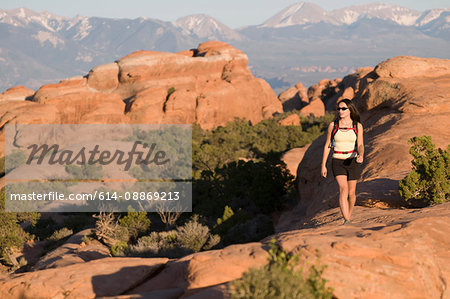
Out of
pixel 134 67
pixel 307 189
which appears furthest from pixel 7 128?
pixel 307 189

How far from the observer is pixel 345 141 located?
8.87 metres

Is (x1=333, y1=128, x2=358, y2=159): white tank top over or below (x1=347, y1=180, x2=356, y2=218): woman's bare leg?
over

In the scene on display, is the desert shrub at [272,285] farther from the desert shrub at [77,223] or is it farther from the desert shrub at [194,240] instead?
the desert shrub at [77,223]

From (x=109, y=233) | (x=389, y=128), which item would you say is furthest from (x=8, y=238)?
(x=389, y=128)

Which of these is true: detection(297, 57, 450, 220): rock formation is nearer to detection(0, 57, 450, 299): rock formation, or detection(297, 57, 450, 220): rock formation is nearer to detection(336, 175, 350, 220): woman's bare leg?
detection(0, 57, 450, 299): rock formation

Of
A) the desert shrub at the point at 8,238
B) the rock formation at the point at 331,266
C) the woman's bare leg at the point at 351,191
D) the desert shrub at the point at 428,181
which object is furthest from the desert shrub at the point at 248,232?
the desert shrub at the point at 8,238

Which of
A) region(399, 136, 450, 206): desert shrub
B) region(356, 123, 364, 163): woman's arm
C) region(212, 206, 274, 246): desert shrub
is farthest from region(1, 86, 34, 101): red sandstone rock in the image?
region(356, 123, 364, 163): woman's arm

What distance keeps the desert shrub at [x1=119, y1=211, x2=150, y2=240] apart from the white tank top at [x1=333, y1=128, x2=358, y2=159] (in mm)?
15336

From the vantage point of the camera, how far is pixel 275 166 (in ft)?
91.6

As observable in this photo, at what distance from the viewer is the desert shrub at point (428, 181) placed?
1202cm

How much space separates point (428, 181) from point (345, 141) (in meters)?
5.22

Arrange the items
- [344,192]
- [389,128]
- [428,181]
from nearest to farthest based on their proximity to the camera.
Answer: [344,192]
[428,181]
[389,128]

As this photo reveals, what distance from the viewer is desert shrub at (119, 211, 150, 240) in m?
21.6

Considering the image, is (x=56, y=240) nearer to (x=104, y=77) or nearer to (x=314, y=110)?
(x=104, y=77)
